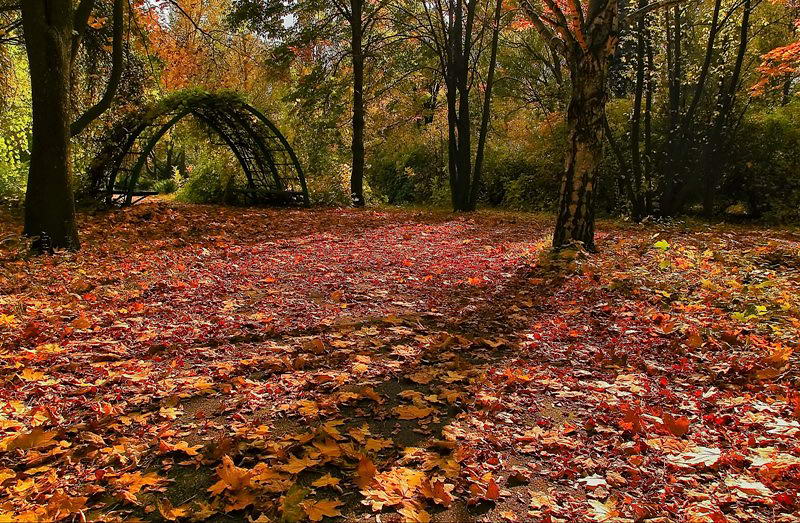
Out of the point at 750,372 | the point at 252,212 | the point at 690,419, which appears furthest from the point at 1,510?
the point at 252,212

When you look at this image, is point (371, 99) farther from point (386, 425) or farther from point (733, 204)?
point (386, 425)

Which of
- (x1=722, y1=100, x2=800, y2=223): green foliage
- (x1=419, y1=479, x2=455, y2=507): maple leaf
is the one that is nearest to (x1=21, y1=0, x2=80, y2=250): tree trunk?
(x1=419, y1=479, x2=455, y2=507): maple leaf

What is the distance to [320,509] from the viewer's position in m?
1.93

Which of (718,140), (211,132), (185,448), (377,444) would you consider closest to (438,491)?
(377,444)

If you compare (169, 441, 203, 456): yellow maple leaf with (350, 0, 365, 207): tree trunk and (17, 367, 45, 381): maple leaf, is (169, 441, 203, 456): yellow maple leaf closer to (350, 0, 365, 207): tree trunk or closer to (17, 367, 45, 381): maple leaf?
(17, 367, 45, 381): maple leaf

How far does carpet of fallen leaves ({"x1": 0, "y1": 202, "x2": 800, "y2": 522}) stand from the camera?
2.05 meters

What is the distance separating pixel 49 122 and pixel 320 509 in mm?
6464

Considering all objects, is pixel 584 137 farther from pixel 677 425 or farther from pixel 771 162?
pixel 771 162

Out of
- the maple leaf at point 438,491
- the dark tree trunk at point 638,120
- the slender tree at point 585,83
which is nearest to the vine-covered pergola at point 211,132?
the slender tree at point 585,83

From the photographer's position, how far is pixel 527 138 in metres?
17.6

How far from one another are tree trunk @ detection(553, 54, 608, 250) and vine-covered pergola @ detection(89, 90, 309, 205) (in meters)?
8.40

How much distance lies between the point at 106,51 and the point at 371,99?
280 inches

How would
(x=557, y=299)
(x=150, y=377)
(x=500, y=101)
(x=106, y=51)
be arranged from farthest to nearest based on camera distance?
1. (x=500, y=101)
2. (x=106, y=51)
3. (x=557, y=299)
4. (x=150, y=377)

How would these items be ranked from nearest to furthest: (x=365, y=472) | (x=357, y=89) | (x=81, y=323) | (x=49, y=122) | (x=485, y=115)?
(x=365, y=472), (x=81, y=323), (x=49, y=122), (x=485, y=115), (x=357, y=89)
